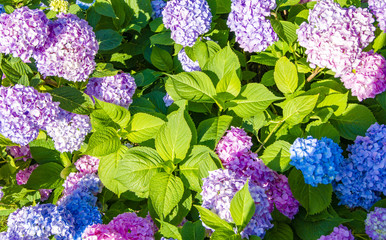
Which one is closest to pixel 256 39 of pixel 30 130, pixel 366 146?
pixel 366 146

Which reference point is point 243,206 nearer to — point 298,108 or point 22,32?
point 298,108

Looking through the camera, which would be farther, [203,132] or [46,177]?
[46,177]

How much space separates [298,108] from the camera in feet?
6.83

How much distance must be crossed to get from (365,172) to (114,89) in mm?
1500

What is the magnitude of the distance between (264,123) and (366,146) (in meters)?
0.57

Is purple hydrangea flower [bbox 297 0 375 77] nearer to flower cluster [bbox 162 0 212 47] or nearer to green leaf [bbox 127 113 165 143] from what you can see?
flower cluster [bbox 162 0 212 47]

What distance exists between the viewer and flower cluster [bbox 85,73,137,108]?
2270mm

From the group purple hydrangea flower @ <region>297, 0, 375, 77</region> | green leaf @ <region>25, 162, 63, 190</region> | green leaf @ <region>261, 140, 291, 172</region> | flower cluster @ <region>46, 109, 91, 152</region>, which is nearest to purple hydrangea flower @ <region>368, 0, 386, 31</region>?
purple hydrangea flower @ <region>297, 0, 375, 77</region>

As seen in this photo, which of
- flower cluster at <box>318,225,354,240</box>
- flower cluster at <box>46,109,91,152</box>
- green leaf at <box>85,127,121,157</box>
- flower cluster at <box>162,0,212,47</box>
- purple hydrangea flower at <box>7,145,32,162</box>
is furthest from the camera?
purple hydrangea flower at <box>7,145,32,162</box>

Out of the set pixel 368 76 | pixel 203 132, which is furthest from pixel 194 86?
pixel 368 76

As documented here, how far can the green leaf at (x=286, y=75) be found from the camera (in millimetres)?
2240

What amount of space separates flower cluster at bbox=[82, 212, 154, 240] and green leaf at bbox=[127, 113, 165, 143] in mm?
468

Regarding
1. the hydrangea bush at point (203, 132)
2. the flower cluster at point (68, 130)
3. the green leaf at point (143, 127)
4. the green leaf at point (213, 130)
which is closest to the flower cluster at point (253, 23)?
the hydrangea bush at point (203, 132)

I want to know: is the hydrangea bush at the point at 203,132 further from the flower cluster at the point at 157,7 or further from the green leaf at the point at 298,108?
the flower cluster at the point at 157,7
